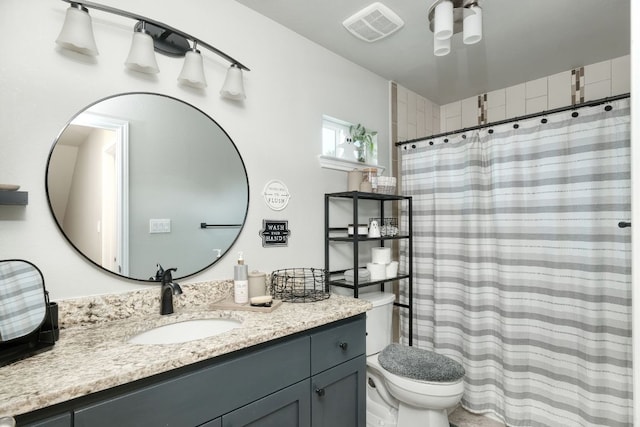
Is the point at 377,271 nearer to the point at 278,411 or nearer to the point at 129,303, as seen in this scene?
the point at 278,411

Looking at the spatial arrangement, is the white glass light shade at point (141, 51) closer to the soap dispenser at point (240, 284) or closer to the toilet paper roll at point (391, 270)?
the soap dispenser at point (240, 284)

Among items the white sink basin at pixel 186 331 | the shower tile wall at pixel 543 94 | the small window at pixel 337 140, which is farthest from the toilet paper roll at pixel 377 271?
the shower tile wall at pixel 543 94

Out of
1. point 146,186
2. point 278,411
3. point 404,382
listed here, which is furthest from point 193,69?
point 404,382

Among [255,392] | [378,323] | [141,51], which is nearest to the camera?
[255,392]

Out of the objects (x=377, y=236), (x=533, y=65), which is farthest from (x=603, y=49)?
(x=377, y=236)

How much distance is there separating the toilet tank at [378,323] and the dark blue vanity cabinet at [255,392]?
50cm

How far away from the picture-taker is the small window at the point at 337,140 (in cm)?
213

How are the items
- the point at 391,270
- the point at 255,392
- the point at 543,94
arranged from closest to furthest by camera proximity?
the point at 255,392
the point at 391,270
the point at 543,94

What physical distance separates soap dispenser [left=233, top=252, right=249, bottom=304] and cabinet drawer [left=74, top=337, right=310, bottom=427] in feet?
1.23

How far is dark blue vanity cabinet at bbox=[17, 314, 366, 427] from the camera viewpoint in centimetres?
80

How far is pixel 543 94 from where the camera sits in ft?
8.27

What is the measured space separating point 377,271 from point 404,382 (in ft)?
2.15

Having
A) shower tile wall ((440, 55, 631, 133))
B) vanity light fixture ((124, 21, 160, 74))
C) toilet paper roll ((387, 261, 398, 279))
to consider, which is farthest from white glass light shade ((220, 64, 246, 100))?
shower tile wall ((440, 55, 631, 133))

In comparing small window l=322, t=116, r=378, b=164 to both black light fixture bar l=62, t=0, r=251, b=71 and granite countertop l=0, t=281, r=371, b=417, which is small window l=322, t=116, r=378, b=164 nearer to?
black light fixture bar l=62, t=0, r=251, b=71
